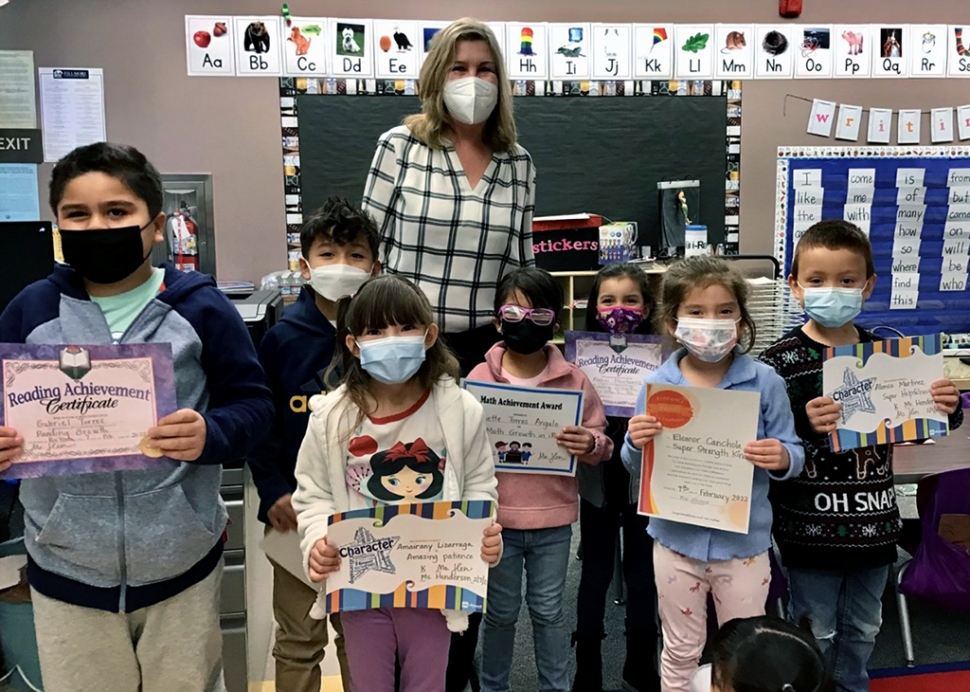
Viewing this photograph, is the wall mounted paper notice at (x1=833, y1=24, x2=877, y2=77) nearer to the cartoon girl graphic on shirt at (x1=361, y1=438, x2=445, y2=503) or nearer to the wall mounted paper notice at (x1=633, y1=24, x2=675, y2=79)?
the wall mounted paper notice at (x1=633, y1=24, x2=675, y2=79)

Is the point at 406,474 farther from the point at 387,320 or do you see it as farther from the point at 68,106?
the point at 68,106

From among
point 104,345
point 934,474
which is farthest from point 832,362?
point 104,345

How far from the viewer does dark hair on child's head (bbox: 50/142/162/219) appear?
4.46 ft

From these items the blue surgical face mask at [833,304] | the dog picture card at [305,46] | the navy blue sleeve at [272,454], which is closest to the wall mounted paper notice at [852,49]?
the dog picture card at [305,46]

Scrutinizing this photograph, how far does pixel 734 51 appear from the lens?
4426 millimetres

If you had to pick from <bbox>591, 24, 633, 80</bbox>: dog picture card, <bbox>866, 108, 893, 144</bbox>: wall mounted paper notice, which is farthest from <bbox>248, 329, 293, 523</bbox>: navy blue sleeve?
<bbox>866, 108, 893, 144</bbox>: wall mounted paper notice

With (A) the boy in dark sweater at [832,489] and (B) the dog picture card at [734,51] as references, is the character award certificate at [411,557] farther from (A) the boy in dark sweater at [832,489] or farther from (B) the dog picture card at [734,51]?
(B) the dog picture card at [734,51]

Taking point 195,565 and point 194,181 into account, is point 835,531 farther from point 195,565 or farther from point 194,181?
point 194,181

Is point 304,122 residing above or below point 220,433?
above

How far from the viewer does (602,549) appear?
2117mm

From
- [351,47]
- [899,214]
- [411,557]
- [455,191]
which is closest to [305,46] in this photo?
[351,47]

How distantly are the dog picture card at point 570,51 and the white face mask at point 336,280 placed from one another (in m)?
2.94

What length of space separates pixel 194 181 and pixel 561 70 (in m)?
2.16

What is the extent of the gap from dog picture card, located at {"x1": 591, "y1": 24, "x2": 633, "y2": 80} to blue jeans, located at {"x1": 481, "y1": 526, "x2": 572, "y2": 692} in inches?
126
